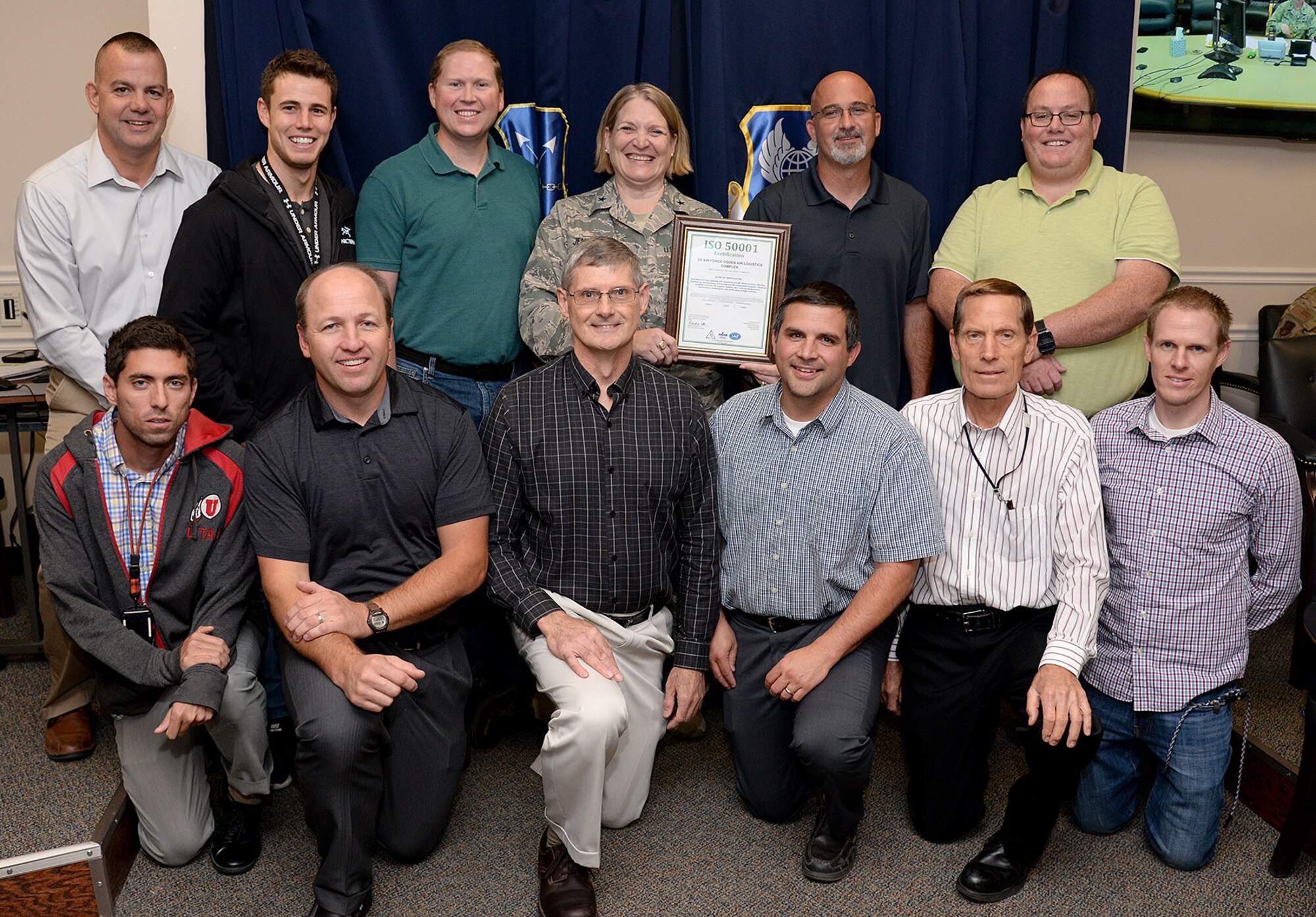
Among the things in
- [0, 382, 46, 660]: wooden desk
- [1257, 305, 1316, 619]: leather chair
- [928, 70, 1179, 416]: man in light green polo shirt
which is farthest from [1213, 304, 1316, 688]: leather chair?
[0, 382, 46, 660]: wooden desk

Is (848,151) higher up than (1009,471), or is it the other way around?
(848,151)

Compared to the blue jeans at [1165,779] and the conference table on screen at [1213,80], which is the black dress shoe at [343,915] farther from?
the conference table on screen at [1213,80]

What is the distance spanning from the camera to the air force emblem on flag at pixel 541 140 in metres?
3.28

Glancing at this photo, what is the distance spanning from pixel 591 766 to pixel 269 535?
0.90 m

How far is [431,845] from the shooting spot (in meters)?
2.52

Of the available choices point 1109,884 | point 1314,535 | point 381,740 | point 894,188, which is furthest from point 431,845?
point 1314,535

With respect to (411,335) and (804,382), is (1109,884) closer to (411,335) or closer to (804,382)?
(804,382)

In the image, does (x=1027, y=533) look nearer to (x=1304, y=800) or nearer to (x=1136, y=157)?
(x=1304, y=800)

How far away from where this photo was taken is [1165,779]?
2.57m

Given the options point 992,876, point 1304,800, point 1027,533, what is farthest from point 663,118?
point 1304,800

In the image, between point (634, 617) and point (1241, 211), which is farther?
point (1241, 211)

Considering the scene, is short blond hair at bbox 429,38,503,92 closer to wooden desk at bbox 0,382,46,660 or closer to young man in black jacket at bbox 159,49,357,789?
young man in black jacket at bbox 159,49,357,789

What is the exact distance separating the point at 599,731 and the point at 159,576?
3.66ft

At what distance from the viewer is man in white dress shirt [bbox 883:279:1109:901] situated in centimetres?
253
